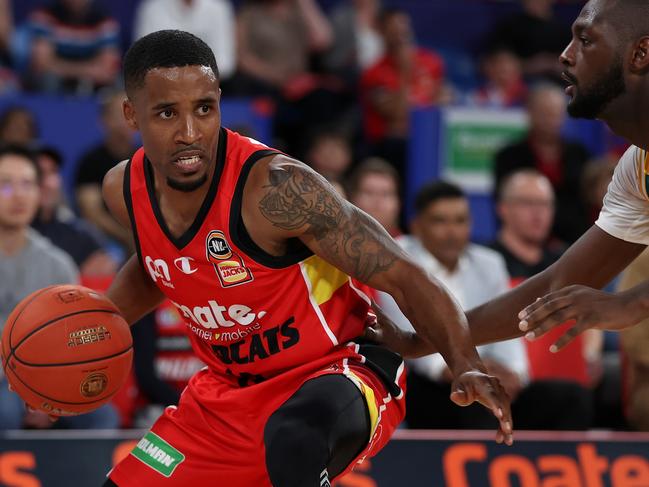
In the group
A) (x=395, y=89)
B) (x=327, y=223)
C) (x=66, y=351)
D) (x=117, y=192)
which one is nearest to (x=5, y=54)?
(x=395, y=89)

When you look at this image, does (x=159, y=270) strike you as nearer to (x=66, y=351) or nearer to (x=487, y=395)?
(x=66, y=351)

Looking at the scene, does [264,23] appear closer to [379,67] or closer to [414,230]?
[379,67]

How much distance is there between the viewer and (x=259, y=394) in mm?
4074

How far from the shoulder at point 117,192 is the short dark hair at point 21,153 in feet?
8.11

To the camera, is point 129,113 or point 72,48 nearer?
point 129,113

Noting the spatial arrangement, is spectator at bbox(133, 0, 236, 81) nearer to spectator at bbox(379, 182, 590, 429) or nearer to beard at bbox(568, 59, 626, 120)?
spectator at bbox(379, 182, 590, 429)

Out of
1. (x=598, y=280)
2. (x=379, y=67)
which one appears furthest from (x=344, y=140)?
(x=598, y=280)

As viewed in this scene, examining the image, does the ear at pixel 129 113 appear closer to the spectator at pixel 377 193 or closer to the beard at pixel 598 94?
the beard at pixel 598 94

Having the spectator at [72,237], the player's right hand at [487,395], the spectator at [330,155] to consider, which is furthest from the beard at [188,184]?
the spectator at [330,155]

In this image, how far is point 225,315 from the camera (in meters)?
4.01

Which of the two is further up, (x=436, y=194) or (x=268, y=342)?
(x=268, y=342)

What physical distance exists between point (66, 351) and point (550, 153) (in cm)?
612

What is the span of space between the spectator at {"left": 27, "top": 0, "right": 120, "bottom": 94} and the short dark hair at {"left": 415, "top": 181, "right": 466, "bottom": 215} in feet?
12.3

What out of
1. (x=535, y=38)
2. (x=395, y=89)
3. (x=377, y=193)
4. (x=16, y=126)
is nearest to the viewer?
(x=377, y=193)
